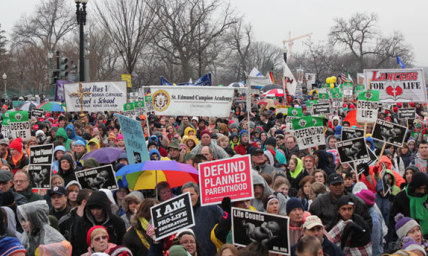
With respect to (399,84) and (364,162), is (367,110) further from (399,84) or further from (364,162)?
(364,162)

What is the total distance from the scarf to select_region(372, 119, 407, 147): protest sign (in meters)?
3.85

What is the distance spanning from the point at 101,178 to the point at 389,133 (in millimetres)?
5595

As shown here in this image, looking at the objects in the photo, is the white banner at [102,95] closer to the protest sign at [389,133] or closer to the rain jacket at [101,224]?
the protest sign at [389,133]

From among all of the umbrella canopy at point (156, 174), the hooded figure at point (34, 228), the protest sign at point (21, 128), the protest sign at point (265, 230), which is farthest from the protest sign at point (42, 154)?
the protest sign at point (21, 128)

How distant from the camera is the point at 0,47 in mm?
68750

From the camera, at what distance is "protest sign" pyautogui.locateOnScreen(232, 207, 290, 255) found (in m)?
5.40

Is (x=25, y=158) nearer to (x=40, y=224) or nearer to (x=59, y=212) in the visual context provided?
(x=59, y=212)

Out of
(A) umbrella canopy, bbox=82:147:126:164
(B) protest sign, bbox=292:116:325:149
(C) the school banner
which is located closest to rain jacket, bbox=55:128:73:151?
(A) umbrella canopy, bbox=82:147:126:164

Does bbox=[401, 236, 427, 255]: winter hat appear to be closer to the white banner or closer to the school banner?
the school banner

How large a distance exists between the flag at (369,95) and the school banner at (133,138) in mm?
7087

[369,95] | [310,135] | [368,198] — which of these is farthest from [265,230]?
[369,95]

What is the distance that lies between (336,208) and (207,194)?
1.49 metres

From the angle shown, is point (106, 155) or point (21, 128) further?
point (21, 128)

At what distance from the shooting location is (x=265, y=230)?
5461mm
